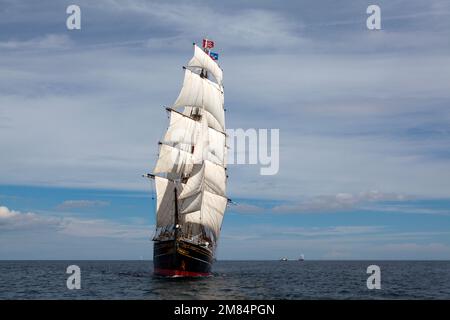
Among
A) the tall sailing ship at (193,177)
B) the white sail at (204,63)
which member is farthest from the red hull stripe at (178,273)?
the white sail at (204,63)

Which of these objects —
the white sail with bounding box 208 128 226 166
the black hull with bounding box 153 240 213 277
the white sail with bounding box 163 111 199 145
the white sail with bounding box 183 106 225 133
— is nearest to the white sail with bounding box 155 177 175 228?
the white sail with bounding box 163 111 199 145

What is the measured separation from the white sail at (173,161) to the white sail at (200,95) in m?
8.71

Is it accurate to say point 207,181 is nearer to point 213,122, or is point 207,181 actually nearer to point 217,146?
point 217,146

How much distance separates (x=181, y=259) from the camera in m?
81.1

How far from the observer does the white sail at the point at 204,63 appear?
108 m

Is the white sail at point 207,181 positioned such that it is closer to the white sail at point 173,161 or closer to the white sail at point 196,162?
the white sail at point 196,162

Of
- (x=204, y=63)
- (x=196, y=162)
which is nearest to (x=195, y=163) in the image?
(x=196, y=162)

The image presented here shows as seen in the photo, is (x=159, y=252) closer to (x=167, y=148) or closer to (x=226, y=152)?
(x=167, y=148)

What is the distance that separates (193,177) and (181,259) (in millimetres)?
17591

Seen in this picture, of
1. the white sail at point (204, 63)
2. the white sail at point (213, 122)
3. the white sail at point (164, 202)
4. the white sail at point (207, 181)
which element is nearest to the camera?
the white sail at point (207, 181)

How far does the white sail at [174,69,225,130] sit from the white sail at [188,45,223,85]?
268cm

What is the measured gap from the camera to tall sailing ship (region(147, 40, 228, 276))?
84.4 meters

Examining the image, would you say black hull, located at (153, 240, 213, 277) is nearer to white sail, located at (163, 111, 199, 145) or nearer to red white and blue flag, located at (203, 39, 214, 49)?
white sail, located at (163, 111, 199, 145)
